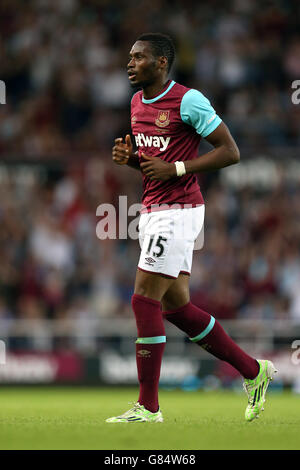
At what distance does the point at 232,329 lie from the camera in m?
13.6

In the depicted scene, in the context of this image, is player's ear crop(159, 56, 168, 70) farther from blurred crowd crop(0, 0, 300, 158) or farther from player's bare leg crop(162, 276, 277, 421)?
blurred crowd crop(0, 0, 300, 158)

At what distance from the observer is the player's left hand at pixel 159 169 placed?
19.7ft

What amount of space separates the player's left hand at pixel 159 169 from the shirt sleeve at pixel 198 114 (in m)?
0.31

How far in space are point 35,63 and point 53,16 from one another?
1093 mm

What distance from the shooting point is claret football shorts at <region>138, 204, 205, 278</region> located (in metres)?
6.08

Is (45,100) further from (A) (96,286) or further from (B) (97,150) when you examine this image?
(A) (96,286)

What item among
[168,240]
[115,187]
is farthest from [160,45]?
[115,187]

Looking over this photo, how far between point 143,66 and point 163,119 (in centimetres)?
37

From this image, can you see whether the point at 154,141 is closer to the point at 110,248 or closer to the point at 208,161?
the point at 208,161

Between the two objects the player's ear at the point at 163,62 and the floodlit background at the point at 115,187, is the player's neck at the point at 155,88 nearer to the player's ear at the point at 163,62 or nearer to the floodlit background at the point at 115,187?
the player's ear at the point at 163,62

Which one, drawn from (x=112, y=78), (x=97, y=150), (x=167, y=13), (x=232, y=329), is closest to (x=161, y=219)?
(x=232, y=329)

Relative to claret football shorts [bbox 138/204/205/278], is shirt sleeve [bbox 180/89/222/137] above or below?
above

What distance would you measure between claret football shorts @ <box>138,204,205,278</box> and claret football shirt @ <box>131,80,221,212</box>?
8 cm

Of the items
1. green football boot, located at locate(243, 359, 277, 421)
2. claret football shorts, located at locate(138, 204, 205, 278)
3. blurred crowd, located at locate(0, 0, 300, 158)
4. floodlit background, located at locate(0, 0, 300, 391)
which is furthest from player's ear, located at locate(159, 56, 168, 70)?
blurred crowd, located at locate(0, 0, 300, 158)
